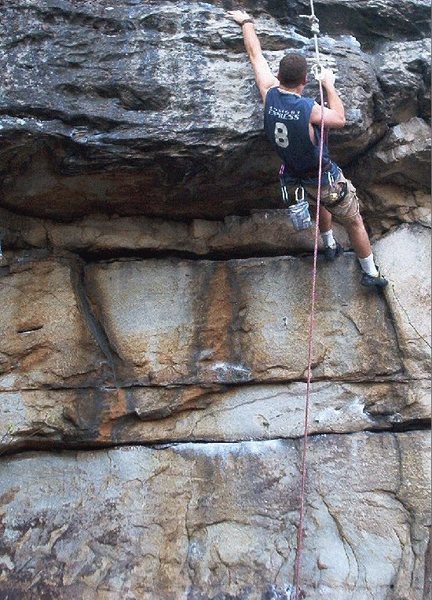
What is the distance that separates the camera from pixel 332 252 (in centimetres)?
461

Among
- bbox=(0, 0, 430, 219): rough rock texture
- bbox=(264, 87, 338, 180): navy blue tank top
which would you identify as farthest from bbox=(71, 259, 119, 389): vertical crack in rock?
bbox=(264, 87, 338, 180): navy blue tank top

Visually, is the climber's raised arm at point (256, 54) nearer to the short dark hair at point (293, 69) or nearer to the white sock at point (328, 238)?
the short dark hair at point (293, 69)

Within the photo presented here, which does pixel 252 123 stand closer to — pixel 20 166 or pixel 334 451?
pixel 20 166

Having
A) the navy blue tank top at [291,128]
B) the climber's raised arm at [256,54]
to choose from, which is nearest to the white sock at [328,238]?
the navy blue tank top at [291,128]

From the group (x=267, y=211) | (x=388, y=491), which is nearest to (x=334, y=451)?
(x=388, y=491)

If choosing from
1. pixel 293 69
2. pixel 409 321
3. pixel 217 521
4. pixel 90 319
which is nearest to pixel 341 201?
pixel 293 69

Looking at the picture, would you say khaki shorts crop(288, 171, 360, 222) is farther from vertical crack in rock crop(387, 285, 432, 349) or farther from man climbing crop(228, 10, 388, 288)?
vertical crack in rock crop(387, 285, 432, 349)

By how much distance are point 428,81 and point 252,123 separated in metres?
1.25

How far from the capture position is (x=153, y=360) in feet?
15.2

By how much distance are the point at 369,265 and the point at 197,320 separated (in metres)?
1.24

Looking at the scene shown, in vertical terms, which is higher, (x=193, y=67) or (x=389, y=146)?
(x=193, y=67)

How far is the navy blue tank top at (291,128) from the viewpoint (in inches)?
151

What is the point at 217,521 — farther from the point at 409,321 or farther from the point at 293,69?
the point at 293,69

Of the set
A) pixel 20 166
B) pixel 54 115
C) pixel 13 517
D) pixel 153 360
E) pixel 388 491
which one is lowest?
pixel 13 517
